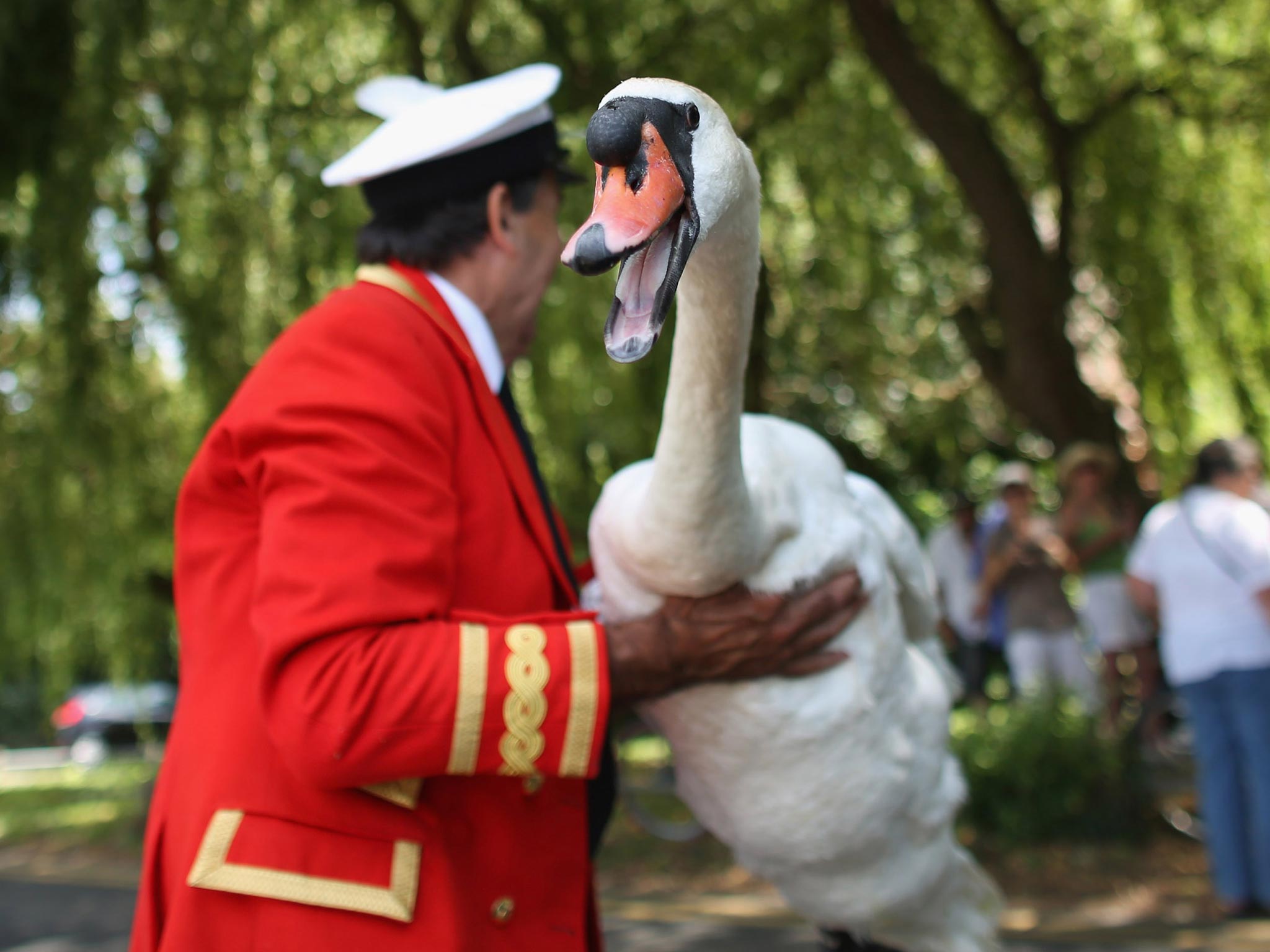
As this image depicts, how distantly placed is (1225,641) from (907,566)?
3551 mm

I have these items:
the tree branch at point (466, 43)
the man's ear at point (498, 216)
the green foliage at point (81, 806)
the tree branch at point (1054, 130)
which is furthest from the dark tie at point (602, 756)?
the green foliage at point (81, 806)

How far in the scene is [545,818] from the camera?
1773 mm

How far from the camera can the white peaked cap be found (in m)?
1.92

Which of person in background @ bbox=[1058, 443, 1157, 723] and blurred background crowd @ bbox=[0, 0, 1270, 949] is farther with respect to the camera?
person in background @ bbox=[1058, 443, 1157, 723]

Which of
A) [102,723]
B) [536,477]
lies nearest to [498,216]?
[536,477]

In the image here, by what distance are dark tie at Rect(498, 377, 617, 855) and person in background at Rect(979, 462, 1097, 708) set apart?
5.15 m

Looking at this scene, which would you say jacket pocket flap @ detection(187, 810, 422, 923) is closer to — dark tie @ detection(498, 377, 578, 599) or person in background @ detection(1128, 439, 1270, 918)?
dark tie @ detection(498, 377, 578, 599)

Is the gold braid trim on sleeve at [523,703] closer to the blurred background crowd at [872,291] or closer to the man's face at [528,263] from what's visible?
the man's face at [528,263]

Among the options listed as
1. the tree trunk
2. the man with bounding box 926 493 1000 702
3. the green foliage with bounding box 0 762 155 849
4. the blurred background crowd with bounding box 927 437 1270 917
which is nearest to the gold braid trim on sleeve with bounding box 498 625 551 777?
the blurred background crowd with bounding box 927 437 1270 917

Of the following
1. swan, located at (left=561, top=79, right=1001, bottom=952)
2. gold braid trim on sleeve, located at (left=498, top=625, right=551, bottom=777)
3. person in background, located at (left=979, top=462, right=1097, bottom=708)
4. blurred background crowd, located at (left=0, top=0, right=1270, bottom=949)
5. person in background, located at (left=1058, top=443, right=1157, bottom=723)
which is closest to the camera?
swan, located at (left=561, top=79, right=1001, bottom=952)

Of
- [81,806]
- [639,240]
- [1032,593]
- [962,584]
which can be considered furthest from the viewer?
[81,806]

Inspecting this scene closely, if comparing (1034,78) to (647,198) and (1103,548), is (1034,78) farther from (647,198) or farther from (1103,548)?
(647,198)

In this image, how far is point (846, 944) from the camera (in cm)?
211

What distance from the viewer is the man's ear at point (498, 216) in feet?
6.56
